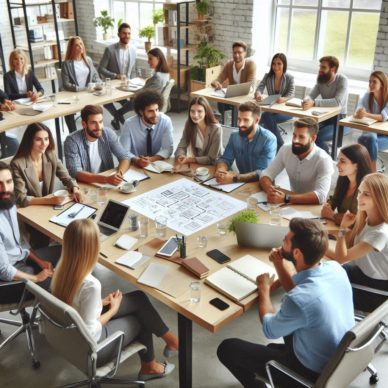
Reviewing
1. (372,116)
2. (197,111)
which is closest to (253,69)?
(372,116)

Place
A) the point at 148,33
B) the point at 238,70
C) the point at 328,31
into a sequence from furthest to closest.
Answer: the point at 148,33, the point at 328,31, the point at 238,70

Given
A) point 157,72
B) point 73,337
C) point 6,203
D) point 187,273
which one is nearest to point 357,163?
point 187,273

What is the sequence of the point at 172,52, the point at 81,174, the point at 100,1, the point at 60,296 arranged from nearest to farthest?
1. the point at 60,296
2. the point at 81,174
3. the point at 172,52
4. the point at 100,1

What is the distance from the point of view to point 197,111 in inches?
164

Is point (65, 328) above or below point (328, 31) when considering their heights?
below

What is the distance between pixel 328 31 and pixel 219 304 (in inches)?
230

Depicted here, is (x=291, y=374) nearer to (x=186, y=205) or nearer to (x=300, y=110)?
(x=186, y=205)

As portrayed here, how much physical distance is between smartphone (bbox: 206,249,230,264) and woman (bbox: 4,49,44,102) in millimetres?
3997

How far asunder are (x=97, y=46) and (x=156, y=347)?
25.8 ft

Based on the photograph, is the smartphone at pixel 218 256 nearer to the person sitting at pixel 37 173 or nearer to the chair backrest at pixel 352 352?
the chair backrest at pixel 352 352

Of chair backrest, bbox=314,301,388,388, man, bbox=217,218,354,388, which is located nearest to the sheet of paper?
man, bbox=217,218,354,388

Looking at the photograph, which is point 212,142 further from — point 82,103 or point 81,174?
point 82,103

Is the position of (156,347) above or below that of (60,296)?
below

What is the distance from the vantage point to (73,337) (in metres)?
2.23
